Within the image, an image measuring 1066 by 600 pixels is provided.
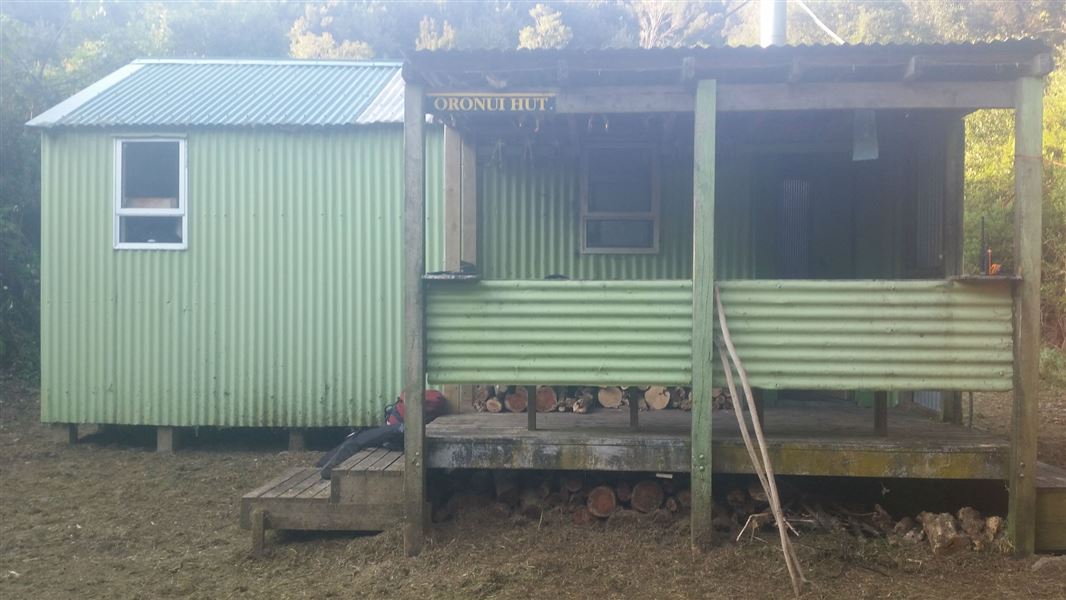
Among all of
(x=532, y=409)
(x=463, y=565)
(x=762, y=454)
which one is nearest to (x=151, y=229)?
(x=532, y=409)

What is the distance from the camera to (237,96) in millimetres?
11156

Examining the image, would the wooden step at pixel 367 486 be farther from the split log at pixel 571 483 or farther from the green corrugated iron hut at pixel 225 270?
the green corrugated iron hut at pixel 225 270

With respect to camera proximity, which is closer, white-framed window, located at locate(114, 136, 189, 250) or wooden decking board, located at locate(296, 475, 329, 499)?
wooden decking board, located at locate(296, 475, 329, 499)

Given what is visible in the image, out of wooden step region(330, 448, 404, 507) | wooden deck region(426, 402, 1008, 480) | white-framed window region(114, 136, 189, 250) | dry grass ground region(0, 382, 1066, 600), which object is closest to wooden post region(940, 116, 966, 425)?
wooden deck region(426, 402, 1008, 480)

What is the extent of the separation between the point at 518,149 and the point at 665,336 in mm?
3261

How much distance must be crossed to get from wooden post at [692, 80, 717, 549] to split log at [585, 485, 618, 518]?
0.70 metres

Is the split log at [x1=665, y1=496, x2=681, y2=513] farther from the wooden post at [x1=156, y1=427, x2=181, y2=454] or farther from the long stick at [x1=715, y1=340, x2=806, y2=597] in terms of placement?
the wooden post at [x1=156, y1=427, x2=181, y2=454]

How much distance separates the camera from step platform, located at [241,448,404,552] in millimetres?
6465

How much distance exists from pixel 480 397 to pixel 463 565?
2804mm

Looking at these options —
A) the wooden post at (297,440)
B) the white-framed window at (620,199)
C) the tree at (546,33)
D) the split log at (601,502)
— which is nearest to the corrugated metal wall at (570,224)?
the white-framed window at (620,199)

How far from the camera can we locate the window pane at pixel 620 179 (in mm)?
8867

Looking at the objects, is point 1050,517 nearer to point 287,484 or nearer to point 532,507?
point 532,507

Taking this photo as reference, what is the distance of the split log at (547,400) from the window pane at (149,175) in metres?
4.87

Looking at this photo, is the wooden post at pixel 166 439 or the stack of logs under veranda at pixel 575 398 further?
the wooden post at pixel 166 439
